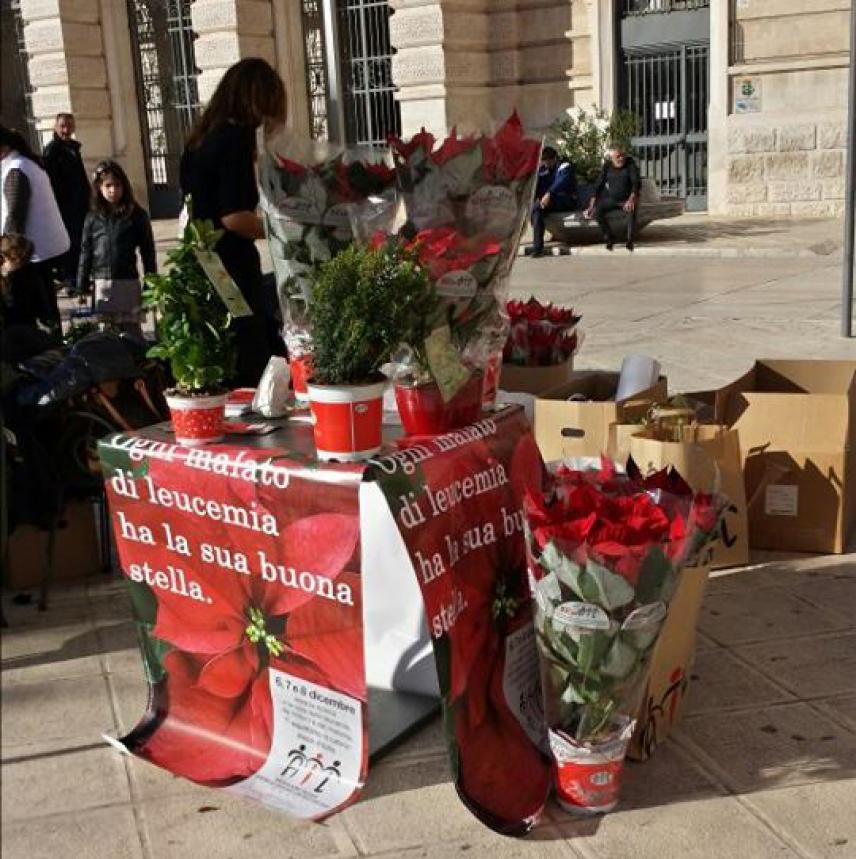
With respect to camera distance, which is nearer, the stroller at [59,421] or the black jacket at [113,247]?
the stroller at [59,421]

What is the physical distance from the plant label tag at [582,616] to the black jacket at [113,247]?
18.3 feet

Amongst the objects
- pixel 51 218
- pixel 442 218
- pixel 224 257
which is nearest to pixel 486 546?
pixel 442 218

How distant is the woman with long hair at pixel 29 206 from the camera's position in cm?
634

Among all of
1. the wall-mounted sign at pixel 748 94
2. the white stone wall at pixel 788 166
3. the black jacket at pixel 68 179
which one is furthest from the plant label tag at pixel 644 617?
the wall-mounted sign at pixel 748 94

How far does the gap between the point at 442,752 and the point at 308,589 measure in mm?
609

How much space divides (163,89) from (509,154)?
861 inches

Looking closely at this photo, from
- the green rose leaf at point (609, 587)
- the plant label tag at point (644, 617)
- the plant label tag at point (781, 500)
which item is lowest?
the plant label tag at point (781, 500)

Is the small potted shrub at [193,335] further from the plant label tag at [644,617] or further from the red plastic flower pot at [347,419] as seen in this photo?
the plant label tag at [644,617]

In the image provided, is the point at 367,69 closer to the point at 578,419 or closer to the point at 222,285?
the point at 578,419

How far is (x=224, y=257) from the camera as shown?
15.3ft

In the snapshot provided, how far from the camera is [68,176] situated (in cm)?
1205

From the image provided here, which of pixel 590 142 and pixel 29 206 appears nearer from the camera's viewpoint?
pixel 29 206

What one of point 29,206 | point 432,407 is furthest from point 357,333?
point 29,206

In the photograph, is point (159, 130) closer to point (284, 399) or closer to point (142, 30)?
point (142, 30)
